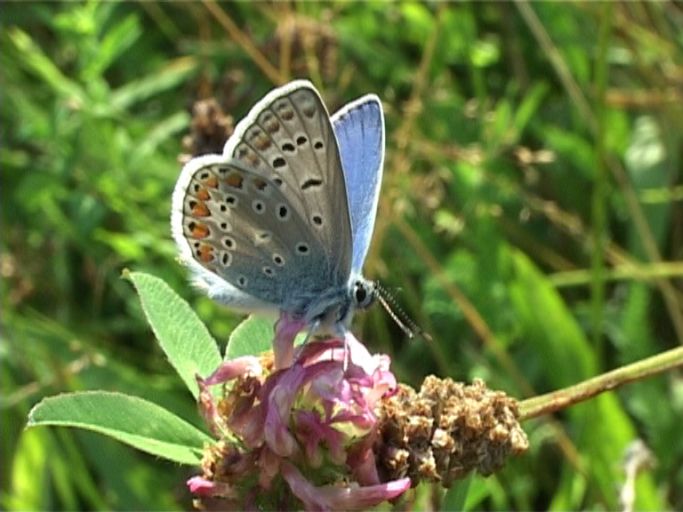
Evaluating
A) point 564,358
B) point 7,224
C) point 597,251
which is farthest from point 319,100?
point 7,224

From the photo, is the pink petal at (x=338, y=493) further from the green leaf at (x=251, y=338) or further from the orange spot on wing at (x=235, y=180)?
the orange spot on wing at (x=235, y=180)

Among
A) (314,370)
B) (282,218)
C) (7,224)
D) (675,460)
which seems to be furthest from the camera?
(7,224)

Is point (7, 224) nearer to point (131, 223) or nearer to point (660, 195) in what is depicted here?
point (131, 223)

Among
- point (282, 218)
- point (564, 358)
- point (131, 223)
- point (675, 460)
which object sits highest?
point (282, 218)

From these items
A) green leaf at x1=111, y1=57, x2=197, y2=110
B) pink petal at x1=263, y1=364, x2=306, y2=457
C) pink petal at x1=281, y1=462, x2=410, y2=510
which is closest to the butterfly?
pink petal at x1=263, y1=364, x2=306, y2=457

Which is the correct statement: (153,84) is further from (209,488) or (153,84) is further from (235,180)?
(209,488)

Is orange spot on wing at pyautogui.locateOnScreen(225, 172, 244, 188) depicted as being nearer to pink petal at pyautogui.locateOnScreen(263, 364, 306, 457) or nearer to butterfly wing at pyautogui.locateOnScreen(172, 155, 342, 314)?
butterfly wing at pyautogui.locateOnScreen(172, 155, 342, 314)

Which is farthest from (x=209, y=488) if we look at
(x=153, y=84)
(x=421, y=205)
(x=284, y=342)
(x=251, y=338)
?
(x=153, y=84)
